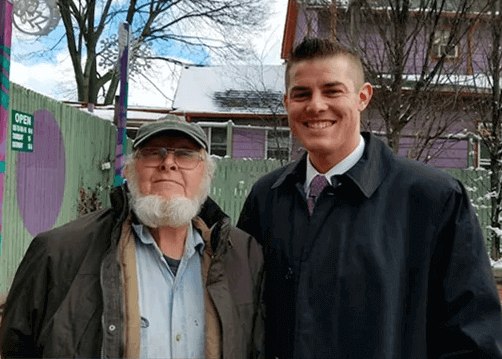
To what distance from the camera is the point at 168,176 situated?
2.53 m

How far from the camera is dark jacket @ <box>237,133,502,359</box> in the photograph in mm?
2102

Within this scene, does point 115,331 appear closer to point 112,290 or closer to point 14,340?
point 112,290

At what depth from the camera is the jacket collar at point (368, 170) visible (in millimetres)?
2254

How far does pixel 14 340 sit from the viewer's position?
2199mm

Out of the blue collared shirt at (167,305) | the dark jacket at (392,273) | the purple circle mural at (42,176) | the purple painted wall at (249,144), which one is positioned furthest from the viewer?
the purple painted wall at (249,144)

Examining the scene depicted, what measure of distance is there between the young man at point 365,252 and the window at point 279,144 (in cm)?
1287

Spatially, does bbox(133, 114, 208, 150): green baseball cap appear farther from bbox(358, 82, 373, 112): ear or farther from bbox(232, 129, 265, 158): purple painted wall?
bbox(232, 129, 265, 158): purple painted wall

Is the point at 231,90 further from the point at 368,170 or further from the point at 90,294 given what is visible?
the point at 90,294

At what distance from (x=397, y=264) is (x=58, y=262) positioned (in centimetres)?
146

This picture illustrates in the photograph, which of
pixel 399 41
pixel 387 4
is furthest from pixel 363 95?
pixel 387 4

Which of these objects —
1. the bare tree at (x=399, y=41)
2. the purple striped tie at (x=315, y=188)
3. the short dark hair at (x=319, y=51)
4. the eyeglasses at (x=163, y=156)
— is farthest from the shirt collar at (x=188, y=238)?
the bare tree at (x=399, y=41)

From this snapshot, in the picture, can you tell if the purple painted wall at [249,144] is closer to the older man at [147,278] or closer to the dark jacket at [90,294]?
the older man at [147,278]

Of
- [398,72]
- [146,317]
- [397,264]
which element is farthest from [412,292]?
[398,72]

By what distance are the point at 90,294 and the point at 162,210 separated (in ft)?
1.60
